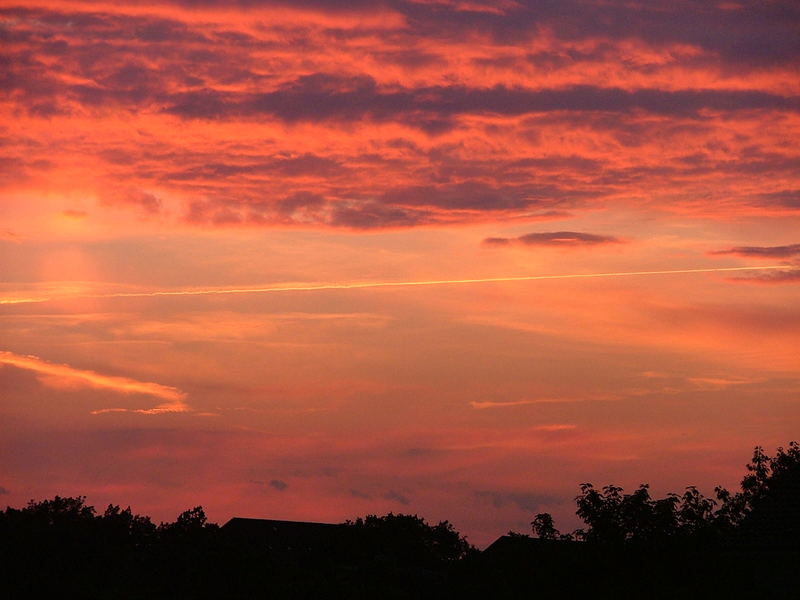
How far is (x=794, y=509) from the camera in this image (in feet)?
101

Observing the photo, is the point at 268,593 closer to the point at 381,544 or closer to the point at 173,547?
the point at 173,547

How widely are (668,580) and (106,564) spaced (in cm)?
2158

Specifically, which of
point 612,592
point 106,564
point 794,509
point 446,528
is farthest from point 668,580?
point 446,528

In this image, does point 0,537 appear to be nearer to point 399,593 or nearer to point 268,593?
point 268,593

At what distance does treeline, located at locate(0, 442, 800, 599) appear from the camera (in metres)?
29.6

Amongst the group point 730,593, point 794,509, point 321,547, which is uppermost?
point 321,547

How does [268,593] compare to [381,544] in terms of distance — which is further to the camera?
[381,544]

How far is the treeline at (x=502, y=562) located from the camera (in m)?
29.6

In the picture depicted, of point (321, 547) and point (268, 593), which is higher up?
point (321, 547)

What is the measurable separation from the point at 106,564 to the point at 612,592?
66.6ft

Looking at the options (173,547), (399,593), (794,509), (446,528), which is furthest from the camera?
(446,528)

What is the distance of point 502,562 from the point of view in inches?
1309

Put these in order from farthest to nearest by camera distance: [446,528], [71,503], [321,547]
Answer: [446,528] → [321,547] → [71,503]

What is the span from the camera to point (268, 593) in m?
34.1
